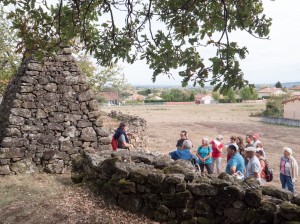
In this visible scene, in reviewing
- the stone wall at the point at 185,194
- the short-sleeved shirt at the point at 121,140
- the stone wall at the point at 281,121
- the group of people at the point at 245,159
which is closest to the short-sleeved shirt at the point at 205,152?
the group of people at the point at 245,159

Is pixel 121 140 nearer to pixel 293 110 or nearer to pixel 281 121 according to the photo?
pixel 281 121

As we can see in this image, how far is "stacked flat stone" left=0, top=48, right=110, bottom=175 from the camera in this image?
7805 millimetres

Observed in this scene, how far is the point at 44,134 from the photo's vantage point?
8.06 meters

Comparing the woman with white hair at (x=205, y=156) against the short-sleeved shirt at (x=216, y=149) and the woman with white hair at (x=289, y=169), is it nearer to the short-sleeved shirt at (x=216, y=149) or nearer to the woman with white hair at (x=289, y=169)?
the short-sleeved shirt at (x=216, y=149)

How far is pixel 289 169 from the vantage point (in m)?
7.41

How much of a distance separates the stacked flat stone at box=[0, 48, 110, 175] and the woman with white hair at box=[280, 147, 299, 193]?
4.70m

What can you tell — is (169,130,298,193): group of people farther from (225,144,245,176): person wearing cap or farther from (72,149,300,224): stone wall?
(72,149,300,224): stone wall

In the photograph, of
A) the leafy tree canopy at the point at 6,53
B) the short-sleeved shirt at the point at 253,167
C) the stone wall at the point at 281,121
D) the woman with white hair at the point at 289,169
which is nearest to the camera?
the short-sleeved shirt at the point at 253,167

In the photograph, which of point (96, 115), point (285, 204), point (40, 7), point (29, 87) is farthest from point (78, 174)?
point (285, 204)

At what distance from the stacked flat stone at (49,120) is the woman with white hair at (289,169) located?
470 centimetres

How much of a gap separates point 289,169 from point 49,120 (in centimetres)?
630

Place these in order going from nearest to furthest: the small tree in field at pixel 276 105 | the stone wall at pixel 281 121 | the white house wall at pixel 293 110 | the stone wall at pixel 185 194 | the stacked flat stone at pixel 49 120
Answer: the stone wall at pixel 185 194, the stacked flat stone at pixel 49 120, the stone wall at pixel 281 121, the white house wall at pixel 293 110, the small tree in field at pixel 276 105

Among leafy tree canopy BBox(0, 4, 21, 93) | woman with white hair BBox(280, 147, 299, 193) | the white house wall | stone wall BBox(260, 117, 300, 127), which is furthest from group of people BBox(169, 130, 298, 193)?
the white house wall

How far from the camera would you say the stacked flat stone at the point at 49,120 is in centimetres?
780
